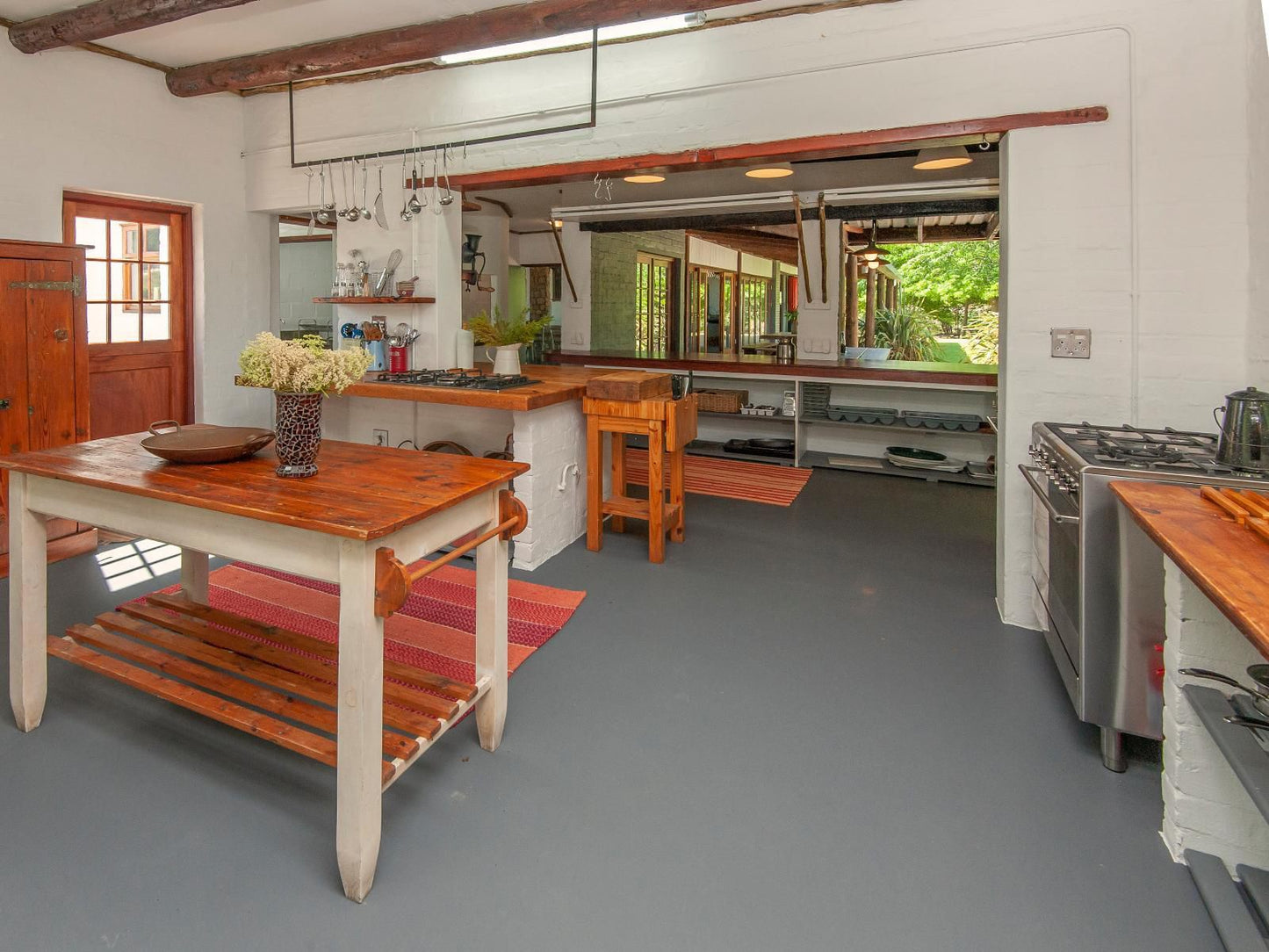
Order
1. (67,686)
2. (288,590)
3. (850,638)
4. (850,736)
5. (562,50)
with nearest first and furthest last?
1. (850,736)
2. (67,686)
3. (850,638)
4. (288,590)
5. (562,50)

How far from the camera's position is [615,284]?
10.7 m

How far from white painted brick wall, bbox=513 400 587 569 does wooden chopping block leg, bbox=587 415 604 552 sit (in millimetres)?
129

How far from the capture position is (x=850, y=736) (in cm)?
264

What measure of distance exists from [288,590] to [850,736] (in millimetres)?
2848

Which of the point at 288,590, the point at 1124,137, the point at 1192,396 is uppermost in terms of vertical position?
the point at 1124,137

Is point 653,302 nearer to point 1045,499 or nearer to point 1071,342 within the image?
point 1071,342

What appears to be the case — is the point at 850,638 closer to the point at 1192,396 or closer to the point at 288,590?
the point at 1192,396

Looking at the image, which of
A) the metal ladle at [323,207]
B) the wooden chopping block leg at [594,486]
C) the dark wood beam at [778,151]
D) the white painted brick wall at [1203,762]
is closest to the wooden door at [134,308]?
the metal ladle at [323,207]

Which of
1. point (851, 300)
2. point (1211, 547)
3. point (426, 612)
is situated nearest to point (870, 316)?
point (851, 300)

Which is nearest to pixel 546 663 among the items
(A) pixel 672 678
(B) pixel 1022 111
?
(A) pixel 672 678

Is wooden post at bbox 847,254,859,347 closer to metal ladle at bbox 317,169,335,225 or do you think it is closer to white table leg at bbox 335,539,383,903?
metal ladle at bbox 317,169,335,225

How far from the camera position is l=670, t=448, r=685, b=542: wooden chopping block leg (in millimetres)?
4805

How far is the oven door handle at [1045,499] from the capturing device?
99.0 inches

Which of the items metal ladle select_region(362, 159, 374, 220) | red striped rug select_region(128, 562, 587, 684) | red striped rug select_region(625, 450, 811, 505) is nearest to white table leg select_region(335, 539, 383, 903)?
red striped rug select_region(128, 562, 587, 684)
